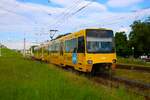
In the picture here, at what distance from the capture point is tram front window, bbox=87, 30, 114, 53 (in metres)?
21.7

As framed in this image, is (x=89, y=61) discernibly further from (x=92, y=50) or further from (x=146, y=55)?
(x=146, y=55)

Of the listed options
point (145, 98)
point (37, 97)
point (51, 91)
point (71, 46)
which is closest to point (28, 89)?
point (51, 91)

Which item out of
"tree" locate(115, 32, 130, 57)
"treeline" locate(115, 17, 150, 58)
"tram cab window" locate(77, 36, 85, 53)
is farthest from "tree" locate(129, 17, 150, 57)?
"tram cab window" locate(77, 36, 85, 53)

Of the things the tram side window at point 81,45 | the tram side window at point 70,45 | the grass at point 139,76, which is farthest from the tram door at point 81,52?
the grass at point 139,76

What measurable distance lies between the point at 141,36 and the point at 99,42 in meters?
56.2

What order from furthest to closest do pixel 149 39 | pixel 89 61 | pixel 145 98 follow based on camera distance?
pixel 149 39 < pixel 89 61 < pixel 145 98

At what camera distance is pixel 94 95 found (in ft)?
36.2

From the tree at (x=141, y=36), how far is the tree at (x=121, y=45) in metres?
8.94

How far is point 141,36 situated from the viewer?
251 ft

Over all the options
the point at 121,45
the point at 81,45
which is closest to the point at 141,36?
the point at 121,45

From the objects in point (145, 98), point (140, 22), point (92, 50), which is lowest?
point (145, 98)

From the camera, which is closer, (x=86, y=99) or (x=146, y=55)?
(x=86, y=99)

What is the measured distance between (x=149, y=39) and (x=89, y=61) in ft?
183

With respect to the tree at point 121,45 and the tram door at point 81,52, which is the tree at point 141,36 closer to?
the tree at point 121,45
